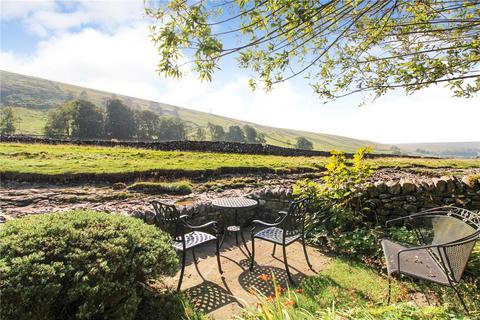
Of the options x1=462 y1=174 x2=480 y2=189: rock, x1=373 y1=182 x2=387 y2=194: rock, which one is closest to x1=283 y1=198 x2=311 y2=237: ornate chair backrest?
x1=373 y1=182 x2=387 y2=194: rock

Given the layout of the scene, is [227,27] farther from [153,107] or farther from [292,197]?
[153,107]

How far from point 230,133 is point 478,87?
10690 centimetres

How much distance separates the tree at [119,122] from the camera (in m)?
78.2

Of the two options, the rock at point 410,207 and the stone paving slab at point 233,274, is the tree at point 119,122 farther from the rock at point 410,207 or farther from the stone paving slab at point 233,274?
the rock at point 410,207

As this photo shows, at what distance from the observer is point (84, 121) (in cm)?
7262

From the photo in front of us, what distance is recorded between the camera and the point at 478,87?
247 inches

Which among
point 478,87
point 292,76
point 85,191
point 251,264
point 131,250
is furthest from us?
point 85,191

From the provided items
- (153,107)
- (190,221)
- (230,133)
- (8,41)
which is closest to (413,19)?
(190,221)

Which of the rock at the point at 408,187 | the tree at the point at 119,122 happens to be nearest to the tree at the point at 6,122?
the tree at the point at 119,122

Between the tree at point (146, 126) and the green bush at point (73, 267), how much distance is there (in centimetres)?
8784

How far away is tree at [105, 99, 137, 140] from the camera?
78250mm

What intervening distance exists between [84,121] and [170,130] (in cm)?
2742

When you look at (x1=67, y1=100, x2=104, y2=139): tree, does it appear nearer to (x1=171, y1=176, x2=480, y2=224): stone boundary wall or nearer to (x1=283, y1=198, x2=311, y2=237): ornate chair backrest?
(x1=171, y1=176, x2=480, y2=224): stone boundary wall

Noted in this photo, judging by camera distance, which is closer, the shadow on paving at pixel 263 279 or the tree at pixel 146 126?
the shadow on paving at pixel 263 279
